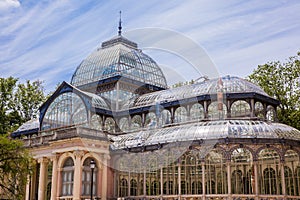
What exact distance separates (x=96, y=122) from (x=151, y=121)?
500 cm

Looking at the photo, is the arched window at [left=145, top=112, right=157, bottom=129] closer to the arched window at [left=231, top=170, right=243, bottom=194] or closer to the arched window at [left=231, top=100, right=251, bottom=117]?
the arched window at [left=231, top=100, right=251, bottom=117]

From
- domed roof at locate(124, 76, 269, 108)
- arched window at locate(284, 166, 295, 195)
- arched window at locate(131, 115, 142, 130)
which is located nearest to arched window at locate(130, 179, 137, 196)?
arched window at locate(131, 115, 142, 130)

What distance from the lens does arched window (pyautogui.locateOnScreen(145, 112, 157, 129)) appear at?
35.1 meters

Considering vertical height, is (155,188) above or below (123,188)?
above

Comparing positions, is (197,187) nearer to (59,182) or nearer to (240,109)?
(240,109)

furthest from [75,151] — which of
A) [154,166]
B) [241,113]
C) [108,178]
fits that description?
[241,113]

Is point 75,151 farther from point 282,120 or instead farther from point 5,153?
point 282,120

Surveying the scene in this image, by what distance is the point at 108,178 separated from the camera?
33.1 meters

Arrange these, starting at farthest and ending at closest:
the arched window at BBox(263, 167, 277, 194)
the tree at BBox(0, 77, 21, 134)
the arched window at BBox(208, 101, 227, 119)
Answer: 1. the tree at BBox(0, 77, 21, 134)
2. the arched window at BBox(208, 101, 227, 119)
3. the arched window at BBox(263, 167, 277, 194)

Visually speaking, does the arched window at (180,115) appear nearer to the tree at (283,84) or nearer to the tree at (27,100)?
the tree at (283,84)

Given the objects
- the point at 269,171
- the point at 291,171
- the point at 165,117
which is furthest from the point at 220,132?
the point at 165,117

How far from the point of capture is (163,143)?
29875 mm

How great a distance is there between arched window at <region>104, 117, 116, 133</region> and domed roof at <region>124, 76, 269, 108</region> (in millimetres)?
2377

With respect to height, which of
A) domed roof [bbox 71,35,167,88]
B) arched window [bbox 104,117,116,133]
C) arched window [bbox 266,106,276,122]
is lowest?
arched window [bbox 104,117,116,133]
